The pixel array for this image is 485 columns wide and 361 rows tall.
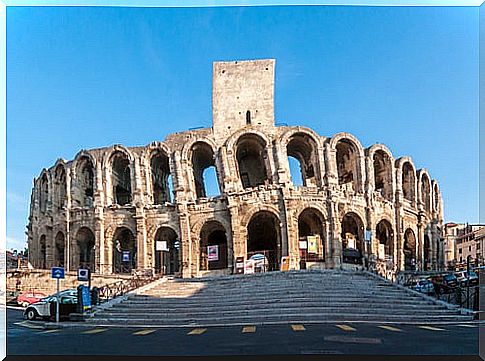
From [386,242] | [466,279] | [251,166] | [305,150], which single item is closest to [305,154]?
[305,150]

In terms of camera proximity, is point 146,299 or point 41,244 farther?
point 41,244

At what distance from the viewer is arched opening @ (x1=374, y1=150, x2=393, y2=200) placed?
39156 mm

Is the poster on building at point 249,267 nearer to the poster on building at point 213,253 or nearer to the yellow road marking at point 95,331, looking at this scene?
the poster on building at point 213,253

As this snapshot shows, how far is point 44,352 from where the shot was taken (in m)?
12.2

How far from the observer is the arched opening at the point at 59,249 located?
40031 millimetres

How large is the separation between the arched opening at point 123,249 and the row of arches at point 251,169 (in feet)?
7.35

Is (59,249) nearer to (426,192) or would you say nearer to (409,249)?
(409,249)

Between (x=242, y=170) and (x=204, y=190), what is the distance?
3.11 meters

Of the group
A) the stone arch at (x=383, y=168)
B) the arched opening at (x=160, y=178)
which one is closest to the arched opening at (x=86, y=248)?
the arched opening at (x=160, y=178)

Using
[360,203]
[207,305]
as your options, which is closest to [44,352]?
[207,305]

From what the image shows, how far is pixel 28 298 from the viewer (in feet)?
96.6

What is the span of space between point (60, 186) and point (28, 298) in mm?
12841

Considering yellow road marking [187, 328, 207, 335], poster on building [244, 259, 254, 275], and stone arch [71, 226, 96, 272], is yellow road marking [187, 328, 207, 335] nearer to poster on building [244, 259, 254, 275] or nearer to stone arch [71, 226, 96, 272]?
poster on building [244, 259, 254, 275]

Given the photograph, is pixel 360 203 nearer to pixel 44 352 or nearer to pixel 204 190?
pixel 204 190
